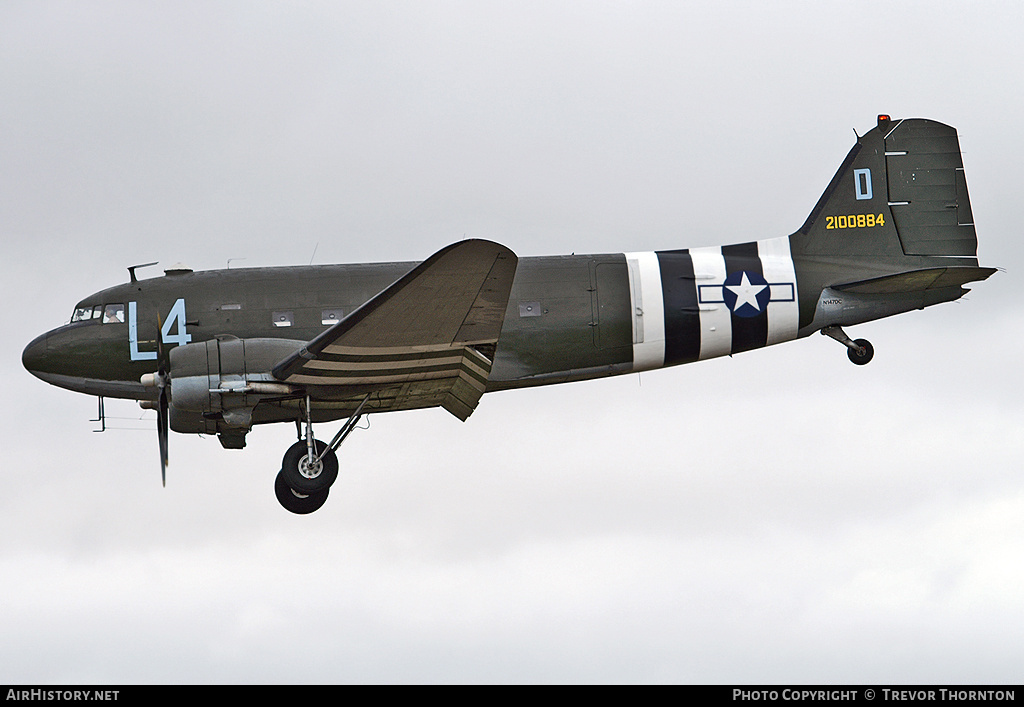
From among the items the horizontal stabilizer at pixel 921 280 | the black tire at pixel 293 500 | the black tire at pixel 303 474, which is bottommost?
the black tire at pixel 293 500

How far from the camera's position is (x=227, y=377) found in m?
21.2

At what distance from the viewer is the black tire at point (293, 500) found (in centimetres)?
2241

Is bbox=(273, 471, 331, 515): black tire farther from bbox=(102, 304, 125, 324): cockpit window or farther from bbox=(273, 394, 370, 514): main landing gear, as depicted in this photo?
bbox=(102, 304, 125, 324): cockpit window

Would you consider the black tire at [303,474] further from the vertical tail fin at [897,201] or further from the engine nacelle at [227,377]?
the vertical tail fin at [897,201]

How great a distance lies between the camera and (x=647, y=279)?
23422 millimetres

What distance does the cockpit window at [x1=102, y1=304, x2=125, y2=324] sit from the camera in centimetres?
2309

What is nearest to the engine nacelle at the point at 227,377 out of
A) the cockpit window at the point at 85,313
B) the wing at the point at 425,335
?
the wing at the point at 425,335

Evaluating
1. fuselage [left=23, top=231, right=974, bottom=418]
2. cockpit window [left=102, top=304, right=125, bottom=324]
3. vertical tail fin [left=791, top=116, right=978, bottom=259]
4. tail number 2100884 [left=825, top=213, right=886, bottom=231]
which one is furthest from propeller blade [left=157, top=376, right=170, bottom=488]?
tail number 2100884 [left=825, top=213, right=886, bottom=231]

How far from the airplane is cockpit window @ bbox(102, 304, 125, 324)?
24 mm

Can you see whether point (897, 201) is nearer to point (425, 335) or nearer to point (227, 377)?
point (425, 335)

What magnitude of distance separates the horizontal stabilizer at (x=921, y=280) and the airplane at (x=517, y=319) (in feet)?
0.11
